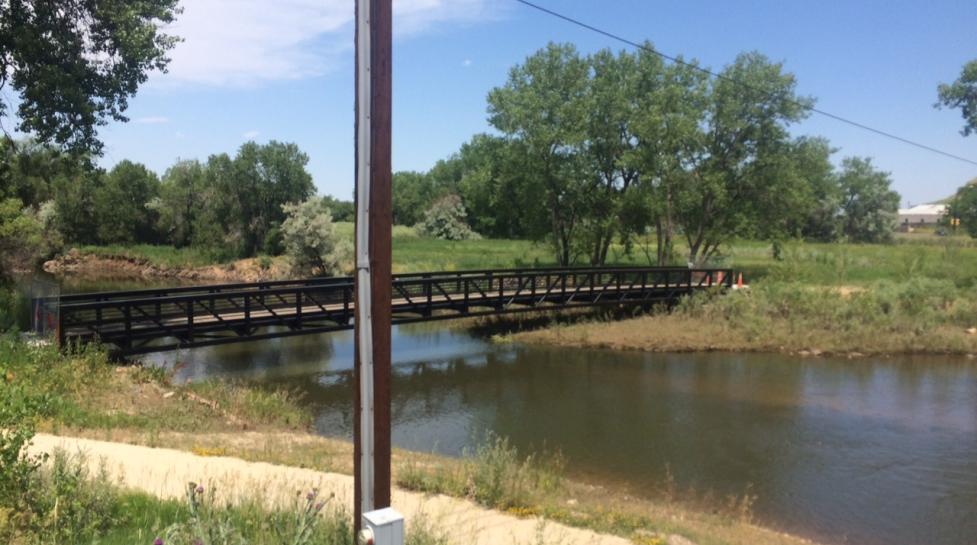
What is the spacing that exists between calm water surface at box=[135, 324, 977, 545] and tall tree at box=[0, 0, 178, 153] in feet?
21.1

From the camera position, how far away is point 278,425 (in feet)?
40.5

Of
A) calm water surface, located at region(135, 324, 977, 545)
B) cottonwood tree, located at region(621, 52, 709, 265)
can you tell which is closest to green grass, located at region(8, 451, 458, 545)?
calm water surface, located at region(135, 324, 977, 545)

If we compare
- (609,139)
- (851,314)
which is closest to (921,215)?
(609,139)

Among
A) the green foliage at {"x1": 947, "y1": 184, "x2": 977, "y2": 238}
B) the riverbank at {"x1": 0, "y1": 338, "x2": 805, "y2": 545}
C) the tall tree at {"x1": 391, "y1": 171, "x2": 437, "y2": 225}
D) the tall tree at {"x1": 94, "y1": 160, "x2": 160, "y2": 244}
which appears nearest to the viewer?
the riverbank at {"x1": 0, "y1": 338, "x2": 805, "y2": 545}

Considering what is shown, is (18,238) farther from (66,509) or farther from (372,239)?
(372,239)

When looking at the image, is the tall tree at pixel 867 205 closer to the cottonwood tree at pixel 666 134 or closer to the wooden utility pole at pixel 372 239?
the cottonwood tree at pixel 666 134

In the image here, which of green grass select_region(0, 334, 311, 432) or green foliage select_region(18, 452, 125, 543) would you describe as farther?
green grass select_region(0, 334, 311, 432)

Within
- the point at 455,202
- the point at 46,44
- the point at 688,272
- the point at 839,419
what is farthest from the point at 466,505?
the point at 455,202

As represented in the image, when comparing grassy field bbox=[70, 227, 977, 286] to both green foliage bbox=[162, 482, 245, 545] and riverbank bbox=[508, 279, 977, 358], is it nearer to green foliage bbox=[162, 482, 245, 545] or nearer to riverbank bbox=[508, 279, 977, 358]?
riverbank bbox=[508, 279, 977, 358]

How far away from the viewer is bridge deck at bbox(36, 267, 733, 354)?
14.6m

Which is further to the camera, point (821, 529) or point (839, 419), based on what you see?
point (839, 419)

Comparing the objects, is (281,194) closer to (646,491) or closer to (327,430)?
(327,430)

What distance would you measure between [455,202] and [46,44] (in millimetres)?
58647

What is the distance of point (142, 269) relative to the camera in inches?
1924
